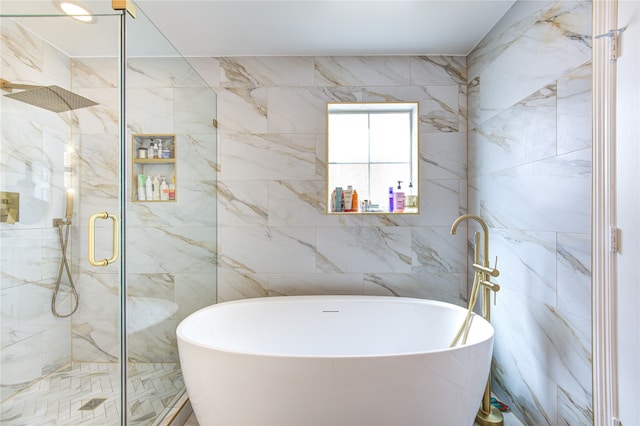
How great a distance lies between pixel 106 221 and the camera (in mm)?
1434

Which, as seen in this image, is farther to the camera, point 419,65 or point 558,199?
point 419,65

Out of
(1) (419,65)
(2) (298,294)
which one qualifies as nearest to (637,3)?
(1) (419,65)

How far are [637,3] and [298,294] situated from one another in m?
2.27

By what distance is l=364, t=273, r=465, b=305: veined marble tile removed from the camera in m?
2.54

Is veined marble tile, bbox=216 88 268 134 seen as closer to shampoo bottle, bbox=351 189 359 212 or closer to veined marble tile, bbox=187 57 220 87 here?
veined marble tile, bbox=187 57 220 87

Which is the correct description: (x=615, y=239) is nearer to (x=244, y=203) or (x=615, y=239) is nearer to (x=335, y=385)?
(x=335, y=385)

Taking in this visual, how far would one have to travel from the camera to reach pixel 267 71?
101 inches

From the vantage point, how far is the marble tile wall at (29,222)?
1.42 metres

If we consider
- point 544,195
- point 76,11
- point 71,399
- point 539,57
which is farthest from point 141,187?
point 539,57

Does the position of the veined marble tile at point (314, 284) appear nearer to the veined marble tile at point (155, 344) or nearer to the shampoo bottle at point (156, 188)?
the veined marble tile at point (155, 344)

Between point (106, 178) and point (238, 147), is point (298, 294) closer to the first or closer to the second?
point (238, 147)

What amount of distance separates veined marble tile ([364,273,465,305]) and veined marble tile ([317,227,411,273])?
0.23ft

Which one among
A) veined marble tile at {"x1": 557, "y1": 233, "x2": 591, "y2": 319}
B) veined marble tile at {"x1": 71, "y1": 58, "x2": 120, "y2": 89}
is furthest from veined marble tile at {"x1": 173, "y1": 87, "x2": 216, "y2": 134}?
veined marble tile at {"x1": 557, "y1": 233, "x2": 591, "y2": 319}

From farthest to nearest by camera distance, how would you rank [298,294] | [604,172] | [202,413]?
[298,294], [202,413], [604,172]
